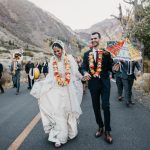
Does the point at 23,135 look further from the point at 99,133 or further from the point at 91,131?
the point at 99,133

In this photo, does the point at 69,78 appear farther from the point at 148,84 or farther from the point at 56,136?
the point at 148,84

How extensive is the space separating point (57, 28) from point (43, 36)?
853 inches

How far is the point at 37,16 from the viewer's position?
14750 centimetres

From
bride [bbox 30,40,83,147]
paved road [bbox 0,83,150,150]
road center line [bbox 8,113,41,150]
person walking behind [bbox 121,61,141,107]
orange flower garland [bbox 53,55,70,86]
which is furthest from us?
person walking behind [bbox 121,61,141,107]

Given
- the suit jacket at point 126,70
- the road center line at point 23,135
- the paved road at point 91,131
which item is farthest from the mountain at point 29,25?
the road center line at point 23,135

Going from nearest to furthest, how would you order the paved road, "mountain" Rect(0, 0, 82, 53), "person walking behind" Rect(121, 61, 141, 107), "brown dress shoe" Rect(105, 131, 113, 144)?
the paved road → "brown dress shoe" Rect(105, 131, 113, 144) → "person walking behind" Rect(121, 61, 141, 107) → "mountain" Rect(0, 0, 82, 53)

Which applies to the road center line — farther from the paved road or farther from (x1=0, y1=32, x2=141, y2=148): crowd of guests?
(x1=0, y1=32, x2=141, y2=148): crowd of guests

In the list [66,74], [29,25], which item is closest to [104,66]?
[66,74]

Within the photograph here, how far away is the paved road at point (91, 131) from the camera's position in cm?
639

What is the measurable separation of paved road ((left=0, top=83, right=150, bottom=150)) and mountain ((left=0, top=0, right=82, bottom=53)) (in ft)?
325

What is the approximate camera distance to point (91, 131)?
7.58 m

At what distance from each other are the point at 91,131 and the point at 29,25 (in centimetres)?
12864

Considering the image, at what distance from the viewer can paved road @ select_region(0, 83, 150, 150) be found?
252 inches

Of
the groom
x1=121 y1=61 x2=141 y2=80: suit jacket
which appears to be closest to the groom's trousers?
the groom
